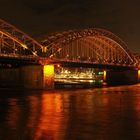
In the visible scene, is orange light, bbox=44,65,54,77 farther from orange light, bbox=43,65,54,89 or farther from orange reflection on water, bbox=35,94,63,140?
orange reflection on water, bbox=35,94,63,140

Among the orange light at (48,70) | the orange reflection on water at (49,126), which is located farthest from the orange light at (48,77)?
the orange reflection on water at (49,126)

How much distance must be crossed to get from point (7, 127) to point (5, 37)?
7156 cm

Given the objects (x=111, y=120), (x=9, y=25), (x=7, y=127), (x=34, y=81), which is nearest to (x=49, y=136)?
(x=7, y=127)

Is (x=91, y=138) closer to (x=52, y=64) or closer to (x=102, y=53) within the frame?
(x=52, y=64)

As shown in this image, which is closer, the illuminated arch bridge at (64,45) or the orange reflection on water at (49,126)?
the orange reflection on water at (49,126)

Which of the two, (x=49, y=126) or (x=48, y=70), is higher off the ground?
(x=48, y=70)

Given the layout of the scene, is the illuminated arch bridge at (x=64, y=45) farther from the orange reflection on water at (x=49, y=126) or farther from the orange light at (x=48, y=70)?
the orange reflection on water at (x=49, y=126)

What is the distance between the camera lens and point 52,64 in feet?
303

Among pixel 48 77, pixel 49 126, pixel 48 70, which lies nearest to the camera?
pixel 49 126

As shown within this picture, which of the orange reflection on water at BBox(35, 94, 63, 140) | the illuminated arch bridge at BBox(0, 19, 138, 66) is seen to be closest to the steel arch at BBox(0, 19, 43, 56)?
the illuminated arch bridge at BBox(0, 19, 138, 66)

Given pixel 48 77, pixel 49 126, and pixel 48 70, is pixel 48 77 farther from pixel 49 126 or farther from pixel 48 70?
pixel 49 126

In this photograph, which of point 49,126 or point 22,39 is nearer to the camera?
point 49,126

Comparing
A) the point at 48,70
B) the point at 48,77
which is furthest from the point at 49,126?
the point at 48,70

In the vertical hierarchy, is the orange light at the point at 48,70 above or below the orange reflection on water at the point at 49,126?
above
